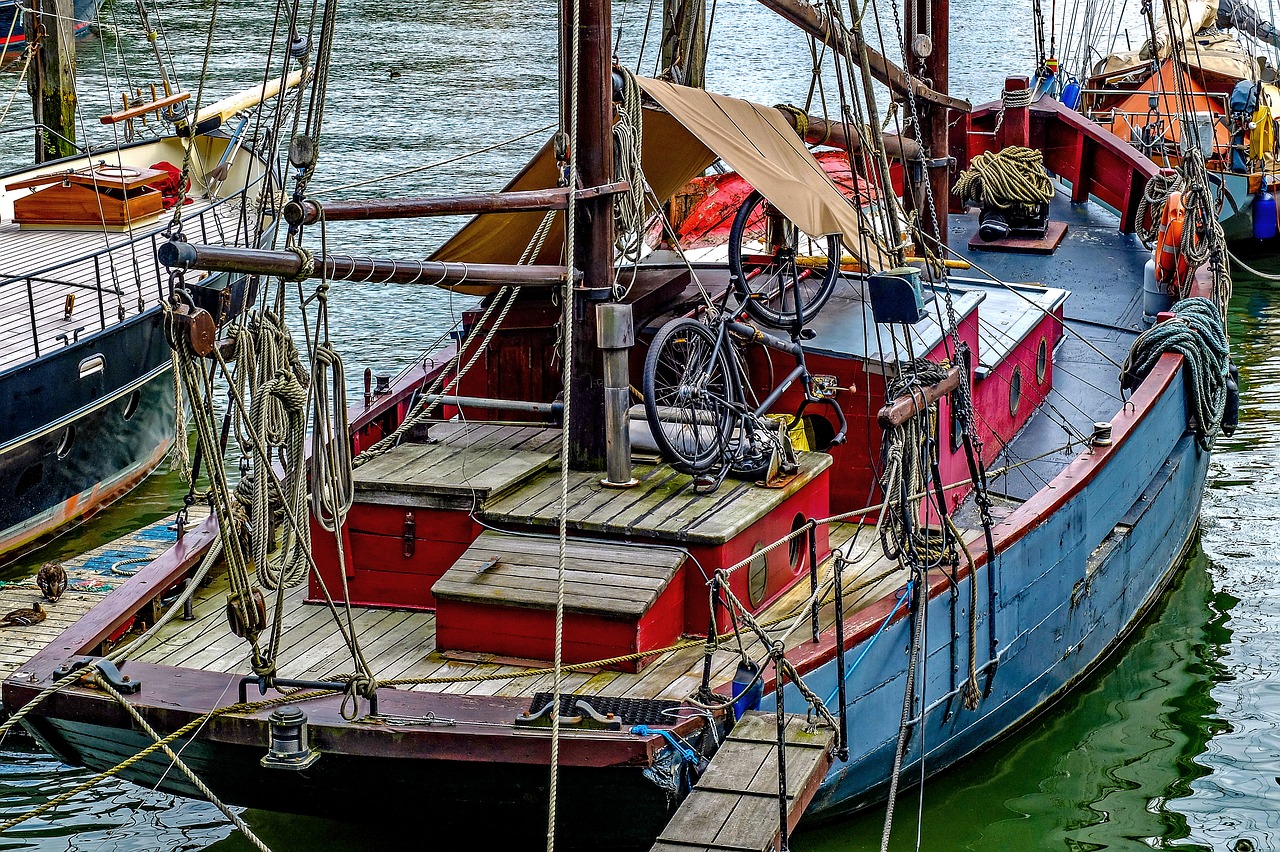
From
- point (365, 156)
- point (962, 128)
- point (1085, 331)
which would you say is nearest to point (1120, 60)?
point (962, 128)

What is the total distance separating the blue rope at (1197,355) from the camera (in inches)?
473

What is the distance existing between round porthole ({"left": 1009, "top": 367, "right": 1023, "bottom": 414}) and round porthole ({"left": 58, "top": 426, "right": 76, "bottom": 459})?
346 inches

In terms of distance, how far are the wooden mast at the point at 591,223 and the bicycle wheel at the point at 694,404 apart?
0.37 m

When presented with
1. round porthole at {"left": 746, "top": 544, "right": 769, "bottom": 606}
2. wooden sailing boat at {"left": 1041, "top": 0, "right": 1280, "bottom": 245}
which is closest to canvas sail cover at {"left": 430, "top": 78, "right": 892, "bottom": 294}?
round porthole at {"left": 746, "top": 544, "right": 769, "bottom": 606}

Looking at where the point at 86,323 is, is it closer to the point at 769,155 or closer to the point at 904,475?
the point at 769,155

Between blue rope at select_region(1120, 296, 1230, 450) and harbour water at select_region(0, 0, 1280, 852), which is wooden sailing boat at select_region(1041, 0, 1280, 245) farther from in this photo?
blue rope at select_region(1120, 296, 1230, 450)

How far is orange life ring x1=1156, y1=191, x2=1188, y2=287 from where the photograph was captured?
44.9ft

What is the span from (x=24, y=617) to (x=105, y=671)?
4491 millimetres

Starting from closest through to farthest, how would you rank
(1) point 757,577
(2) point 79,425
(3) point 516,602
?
(3) point 516,602 → (1) point 757,577 → (2) point 79,425

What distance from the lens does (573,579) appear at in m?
7.90

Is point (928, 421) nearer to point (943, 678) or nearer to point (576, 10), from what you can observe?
point (943, 678)

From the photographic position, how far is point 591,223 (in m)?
8.72

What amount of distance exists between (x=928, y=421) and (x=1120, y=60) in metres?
22.9

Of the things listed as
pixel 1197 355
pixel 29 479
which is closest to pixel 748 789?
pixel 1197 355
